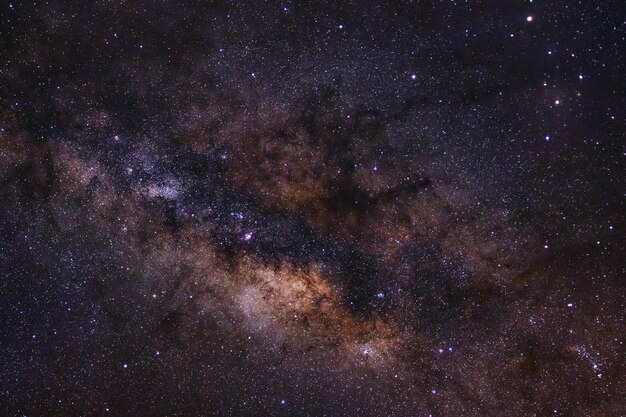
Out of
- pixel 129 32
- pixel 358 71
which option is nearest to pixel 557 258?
pixel 358 71

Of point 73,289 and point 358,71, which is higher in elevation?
point 358,71

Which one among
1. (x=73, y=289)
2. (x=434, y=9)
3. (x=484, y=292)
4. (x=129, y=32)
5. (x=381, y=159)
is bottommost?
(x=484, y=292)

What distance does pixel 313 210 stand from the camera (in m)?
7.17

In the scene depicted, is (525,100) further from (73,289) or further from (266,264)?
(73,289)

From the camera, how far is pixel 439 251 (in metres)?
6.98

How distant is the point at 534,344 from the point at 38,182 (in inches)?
311

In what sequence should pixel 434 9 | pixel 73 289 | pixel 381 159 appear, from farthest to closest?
pixel 73 289 < pixel 381 159 < pixel 434 9

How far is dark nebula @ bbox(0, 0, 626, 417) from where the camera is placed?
650 cm

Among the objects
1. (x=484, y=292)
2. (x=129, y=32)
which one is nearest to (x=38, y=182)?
(x=129, y=32)

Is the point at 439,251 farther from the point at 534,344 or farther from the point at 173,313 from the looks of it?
the point at 173,313

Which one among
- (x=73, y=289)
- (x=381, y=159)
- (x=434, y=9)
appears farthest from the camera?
(x=73, y=289)

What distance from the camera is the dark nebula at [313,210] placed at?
650cm

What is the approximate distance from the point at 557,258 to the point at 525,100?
7.75 feet

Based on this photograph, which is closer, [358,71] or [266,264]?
[358,71]
